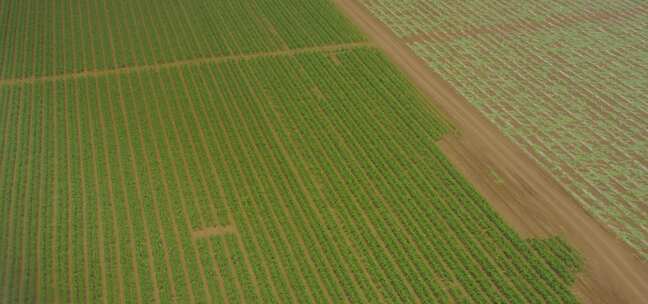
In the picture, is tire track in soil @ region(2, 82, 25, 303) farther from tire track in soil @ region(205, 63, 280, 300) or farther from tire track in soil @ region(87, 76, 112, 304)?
tire track in soil @ region(205, 63, 280, 300)

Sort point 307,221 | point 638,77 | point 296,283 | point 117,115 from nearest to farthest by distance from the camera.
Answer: point 296,283 < point 307,221 < point 117,115 < point 638,77

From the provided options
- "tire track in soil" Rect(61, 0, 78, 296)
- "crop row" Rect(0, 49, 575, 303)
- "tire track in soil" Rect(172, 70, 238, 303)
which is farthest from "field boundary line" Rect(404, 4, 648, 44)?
"tire track in soil" Rect(61, 0, 78, 296)

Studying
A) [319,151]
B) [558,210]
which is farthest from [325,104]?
[558,210]

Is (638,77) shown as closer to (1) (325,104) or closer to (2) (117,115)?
(1) (325,104)

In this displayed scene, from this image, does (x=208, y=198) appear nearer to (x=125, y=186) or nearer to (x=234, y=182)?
(x=234, y=182)

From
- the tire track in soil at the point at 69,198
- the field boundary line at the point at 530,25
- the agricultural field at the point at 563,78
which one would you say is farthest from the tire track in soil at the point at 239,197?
the field boundary line at the point at 530,25

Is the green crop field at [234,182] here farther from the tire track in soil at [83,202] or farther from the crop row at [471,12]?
the crop row at [471,12]
